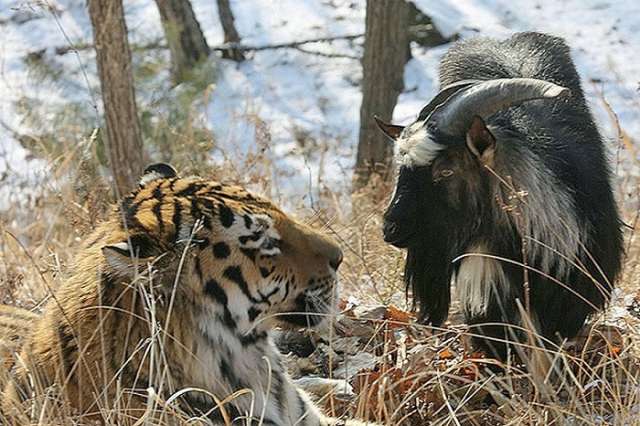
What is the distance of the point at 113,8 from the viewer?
21.7 feet

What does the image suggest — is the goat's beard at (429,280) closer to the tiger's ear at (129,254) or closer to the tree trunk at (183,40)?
the tiger's ear at (129,254)

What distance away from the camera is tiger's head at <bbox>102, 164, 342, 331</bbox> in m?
3.28

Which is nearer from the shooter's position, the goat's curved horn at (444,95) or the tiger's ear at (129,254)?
the tiger's ear at (129,254)

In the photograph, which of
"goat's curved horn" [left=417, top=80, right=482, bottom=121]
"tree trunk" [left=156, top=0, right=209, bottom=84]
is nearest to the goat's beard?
"goat's curved horn" [left=417, top=80, right=482, bottom=121]

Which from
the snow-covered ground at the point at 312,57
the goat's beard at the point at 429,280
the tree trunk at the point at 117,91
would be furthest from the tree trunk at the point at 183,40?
the goat's beard at the point at 429,280

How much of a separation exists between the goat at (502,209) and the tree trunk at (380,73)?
10.6ft

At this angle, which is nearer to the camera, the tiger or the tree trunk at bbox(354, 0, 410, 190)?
the tiger

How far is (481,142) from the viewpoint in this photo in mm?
4309

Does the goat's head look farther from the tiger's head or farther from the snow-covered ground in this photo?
the snow-covered ground

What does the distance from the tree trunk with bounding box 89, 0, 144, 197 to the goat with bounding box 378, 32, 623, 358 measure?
286cm

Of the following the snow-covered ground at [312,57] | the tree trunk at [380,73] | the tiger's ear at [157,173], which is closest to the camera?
the tiger's ear at [157,173]

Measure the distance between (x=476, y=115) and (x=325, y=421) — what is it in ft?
4.68

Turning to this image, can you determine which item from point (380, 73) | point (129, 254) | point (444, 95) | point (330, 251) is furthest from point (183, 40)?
point (129, 254)

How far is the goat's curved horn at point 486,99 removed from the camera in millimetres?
4203
